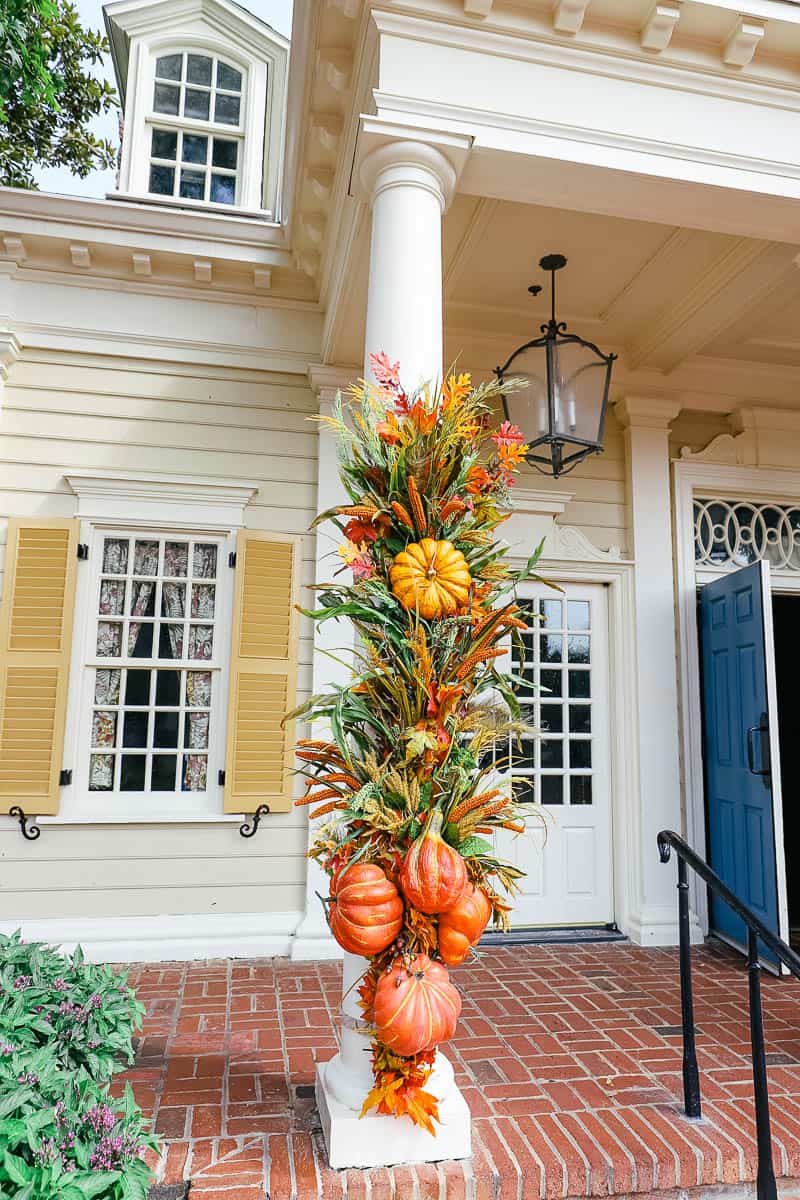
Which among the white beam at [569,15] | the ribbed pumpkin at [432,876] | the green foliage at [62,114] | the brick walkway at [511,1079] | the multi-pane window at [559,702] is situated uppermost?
the green foliage at [62,114]

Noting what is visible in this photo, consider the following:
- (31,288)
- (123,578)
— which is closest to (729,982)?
(123,578)

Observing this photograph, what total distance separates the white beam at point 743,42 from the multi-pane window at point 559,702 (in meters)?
2.75

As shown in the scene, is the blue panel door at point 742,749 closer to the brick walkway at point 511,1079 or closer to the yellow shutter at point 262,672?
the brick walkway at point 511,1079

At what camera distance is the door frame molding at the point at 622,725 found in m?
4.65

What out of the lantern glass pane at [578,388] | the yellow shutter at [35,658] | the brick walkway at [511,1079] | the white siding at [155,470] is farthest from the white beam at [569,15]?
the brick walkway at [511,1079]

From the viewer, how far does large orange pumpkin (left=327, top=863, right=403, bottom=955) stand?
1.93 m

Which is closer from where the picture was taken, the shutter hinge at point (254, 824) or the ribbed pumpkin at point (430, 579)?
the ribbed pumpkin at point (430, 579)

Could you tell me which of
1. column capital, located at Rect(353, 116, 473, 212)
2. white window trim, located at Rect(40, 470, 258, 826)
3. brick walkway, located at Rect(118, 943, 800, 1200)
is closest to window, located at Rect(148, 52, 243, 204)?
white window trim, located at Rect(40, 470, 258, 826)

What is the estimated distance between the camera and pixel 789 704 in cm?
706

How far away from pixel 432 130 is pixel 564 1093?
3.19m

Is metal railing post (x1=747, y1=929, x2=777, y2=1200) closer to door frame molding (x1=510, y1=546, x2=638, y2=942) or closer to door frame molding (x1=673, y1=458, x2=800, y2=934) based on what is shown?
door frame molding (x1=510, y1=546, x2=638, y2=942)

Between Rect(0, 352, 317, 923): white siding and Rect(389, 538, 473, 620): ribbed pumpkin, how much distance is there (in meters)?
2.43

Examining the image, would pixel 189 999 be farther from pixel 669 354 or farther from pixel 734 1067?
pixel 669 354

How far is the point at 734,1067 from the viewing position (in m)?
2.84
